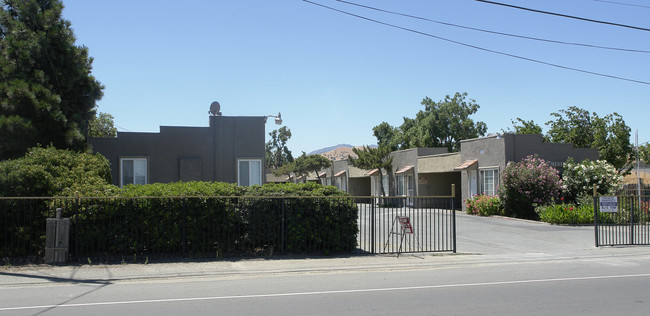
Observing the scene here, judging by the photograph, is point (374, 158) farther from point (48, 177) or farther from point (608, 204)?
point (48, 177)

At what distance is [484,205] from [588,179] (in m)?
4.96

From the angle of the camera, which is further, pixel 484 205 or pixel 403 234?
pixel 484 205

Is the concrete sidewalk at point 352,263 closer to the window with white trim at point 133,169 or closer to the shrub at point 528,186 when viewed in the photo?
the shrub at point 528,186

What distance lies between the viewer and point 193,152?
19656 mm

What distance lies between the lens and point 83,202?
40.0 feet

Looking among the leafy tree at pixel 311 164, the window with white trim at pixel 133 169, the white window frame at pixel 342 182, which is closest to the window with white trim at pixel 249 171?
the window with white trim at pixel 133 169

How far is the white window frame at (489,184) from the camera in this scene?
27.0 meters

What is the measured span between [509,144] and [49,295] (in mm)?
22810

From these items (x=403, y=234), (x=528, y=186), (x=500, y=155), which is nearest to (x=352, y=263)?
(x=403, y=234)

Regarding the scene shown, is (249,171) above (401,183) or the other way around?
above

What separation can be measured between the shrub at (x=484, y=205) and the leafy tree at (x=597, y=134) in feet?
44.6

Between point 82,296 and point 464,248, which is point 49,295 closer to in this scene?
point 82,296

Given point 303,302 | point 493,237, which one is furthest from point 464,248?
point 303,302

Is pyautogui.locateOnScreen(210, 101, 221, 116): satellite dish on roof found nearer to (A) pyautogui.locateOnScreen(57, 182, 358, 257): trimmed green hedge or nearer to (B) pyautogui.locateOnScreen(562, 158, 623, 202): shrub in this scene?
(A) pyautogui.locateOnScreen(57, 182, 358, 257): trimmed green hedge
